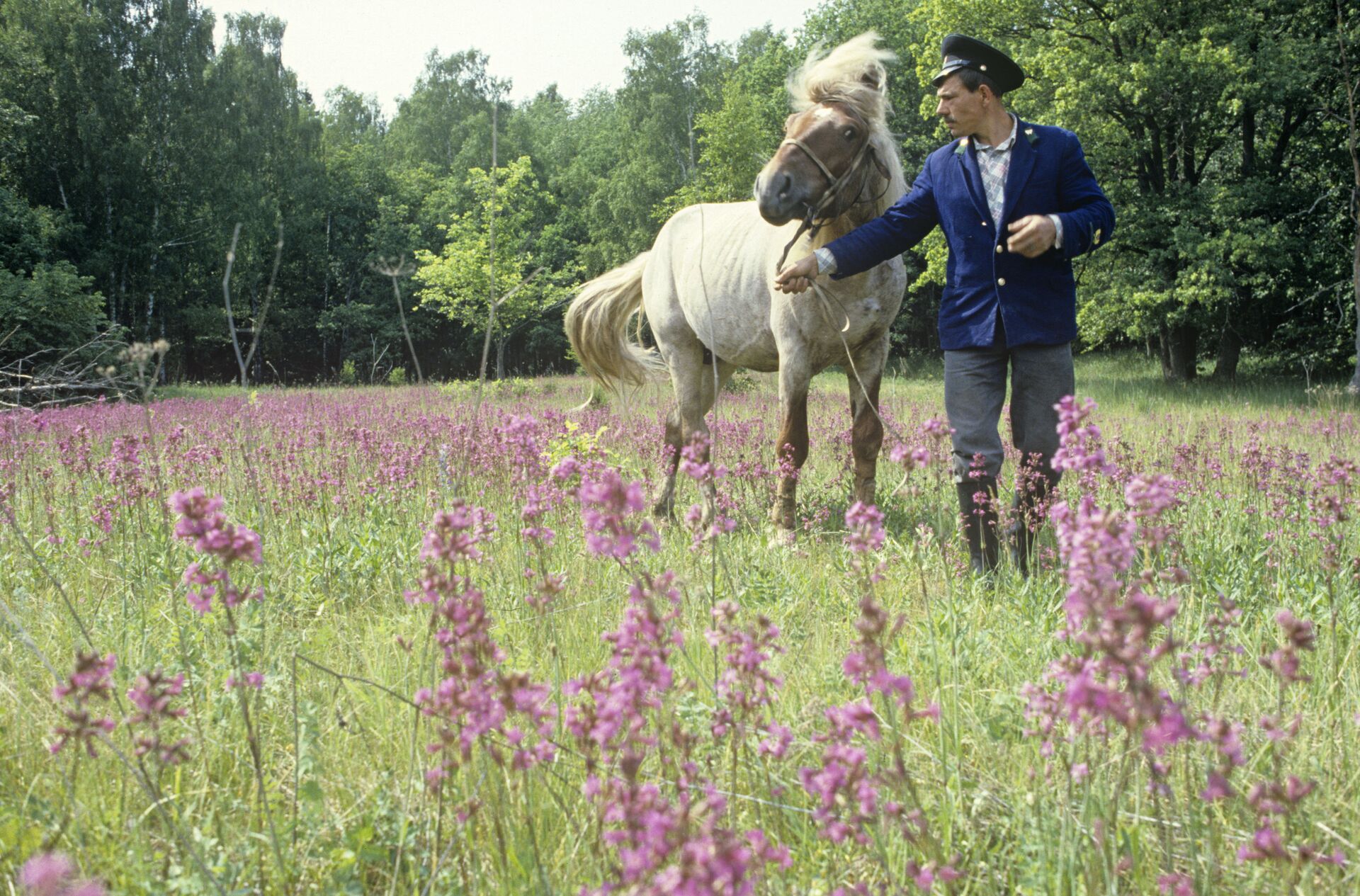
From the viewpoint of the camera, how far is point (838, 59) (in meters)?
4.96

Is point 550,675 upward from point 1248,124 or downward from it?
downward

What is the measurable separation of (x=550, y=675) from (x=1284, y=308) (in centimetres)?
2647

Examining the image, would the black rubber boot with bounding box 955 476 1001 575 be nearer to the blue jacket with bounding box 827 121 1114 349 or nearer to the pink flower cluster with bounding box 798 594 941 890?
the blue jacket with bounding box 827 121 1114 349

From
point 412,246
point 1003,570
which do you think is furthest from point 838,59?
point 412,246

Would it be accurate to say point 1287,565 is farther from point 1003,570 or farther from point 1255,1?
point 1255,1

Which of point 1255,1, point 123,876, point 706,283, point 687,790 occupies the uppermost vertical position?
point 1255,1

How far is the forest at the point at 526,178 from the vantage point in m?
19.0

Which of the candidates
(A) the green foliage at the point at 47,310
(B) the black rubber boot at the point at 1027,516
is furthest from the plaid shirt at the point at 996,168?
(A) the green foliage at the point at 47,310

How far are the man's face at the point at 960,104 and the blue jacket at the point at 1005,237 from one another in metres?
0.13

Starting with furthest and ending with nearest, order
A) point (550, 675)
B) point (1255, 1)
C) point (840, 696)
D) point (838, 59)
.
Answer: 1. point (1255, 1)
2. point (838, 59)
3. point (550, 675)
4. point (840, 696)

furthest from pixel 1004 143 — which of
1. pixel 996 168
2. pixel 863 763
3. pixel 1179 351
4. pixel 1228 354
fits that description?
pixel 1179 351

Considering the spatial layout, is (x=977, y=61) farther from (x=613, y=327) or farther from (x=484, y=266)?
(x=484, y=266)

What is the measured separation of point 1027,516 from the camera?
12.6ft

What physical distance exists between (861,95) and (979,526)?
7.97ft
